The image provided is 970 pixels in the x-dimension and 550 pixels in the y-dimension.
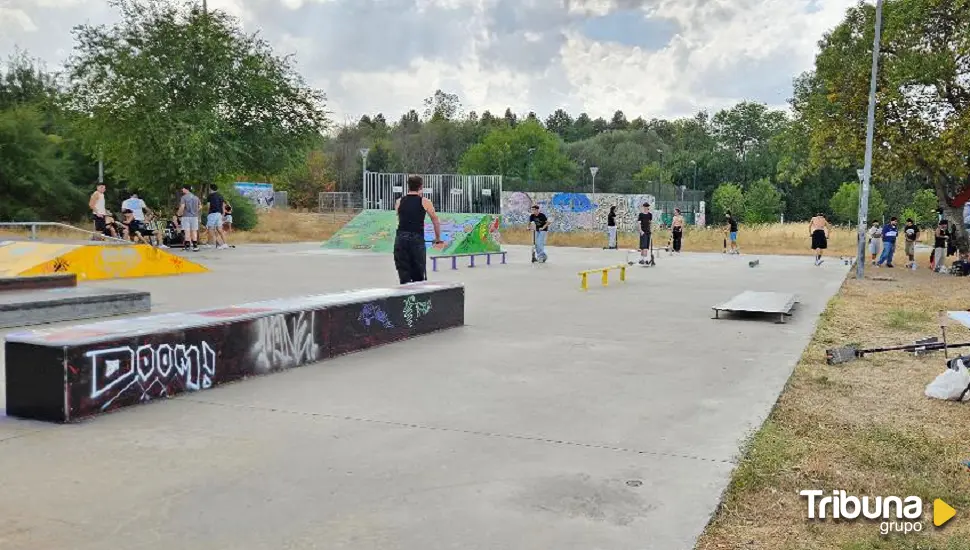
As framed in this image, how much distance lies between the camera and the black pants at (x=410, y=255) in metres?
10.8

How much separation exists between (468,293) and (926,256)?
2364 cm

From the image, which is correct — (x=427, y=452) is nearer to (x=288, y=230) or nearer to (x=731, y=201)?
(x=288, y=230)

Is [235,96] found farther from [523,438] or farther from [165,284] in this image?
[523,438]

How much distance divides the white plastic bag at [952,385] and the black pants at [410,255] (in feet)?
20.1

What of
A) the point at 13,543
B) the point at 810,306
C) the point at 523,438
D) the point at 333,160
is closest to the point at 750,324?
the point at 810,306

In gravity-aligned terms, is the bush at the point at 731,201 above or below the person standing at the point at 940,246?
above

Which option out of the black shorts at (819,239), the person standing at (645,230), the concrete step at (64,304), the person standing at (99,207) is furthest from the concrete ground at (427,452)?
the black shorts at (819,239)

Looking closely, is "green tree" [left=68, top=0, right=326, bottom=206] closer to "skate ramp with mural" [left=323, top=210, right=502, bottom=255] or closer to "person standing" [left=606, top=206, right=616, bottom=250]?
"skate ramp with mural" [left=323, top=210, right=502, bottom=255]

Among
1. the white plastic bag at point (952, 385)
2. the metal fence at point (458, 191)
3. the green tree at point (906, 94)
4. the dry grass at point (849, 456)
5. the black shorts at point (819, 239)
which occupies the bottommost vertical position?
the dry grass at point (849, 456)

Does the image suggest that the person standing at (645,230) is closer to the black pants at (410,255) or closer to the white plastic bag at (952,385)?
the black pants at (410,255)

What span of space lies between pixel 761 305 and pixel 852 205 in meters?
49.0

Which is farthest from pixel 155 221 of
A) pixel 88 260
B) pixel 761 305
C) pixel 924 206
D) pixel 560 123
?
pixel 560 123

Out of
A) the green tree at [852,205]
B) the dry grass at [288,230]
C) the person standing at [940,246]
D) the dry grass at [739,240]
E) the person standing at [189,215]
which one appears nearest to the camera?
the person standing at [940,246]

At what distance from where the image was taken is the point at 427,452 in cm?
496
